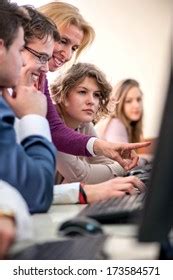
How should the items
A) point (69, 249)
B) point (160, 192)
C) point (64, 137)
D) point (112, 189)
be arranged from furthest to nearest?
point (64, 137) < point (112, 189) < point (69, 249) < point (160, 192)

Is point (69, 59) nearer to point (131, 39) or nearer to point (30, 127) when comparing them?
point (131, 39)

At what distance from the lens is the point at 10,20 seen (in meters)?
Result: 1.04

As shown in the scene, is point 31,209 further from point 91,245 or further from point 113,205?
point 91,245

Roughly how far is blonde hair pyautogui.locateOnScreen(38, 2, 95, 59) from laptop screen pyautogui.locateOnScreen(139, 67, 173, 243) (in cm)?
94

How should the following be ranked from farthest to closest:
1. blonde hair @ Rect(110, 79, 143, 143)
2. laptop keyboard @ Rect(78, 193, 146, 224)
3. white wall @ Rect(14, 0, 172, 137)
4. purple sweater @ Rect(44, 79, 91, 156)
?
blonde hair @ Rect(110, 79, 143, 143)
white wall @ Rect(14, 0, 172, 137)
purple sweater @ Rect(44, 79, 91, 156)
laptop keyboard @ Rect(78, 193, 146, 224)

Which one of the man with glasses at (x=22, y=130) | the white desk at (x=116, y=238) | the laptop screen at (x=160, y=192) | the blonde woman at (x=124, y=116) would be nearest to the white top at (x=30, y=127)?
the man with glasses at (x=22, y=130)

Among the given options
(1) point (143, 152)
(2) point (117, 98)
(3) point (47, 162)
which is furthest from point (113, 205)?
(2) point (117, 98)

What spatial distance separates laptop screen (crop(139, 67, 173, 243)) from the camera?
50 centimetres

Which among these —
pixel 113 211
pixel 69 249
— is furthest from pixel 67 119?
pixel 69 249

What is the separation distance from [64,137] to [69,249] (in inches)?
28.7

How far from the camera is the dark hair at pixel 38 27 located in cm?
118

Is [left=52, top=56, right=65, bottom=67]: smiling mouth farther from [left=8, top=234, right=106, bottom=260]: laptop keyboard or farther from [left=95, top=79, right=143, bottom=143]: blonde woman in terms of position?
[left=8, top=234, right=106, bottom=260]: laptop keyboard

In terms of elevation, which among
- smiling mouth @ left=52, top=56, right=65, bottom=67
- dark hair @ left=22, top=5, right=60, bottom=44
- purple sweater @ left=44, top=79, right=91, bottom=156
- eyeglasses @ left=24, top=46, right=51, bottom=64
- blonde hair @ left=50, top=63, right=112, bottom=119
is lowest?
purple sweater @ left=44, top=79, right=91, bottom=156

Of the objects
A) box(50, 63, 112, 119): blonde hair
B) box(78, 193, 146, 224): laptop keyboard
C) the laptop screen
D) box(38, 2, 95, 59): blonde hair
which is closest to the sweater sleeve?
box(50, 63, 112, 119): blonde hair
